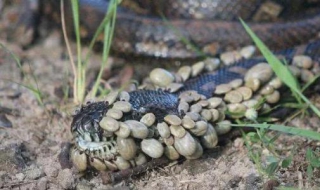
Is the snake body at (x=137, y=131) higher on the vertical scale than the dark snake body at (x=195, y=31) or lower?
lower

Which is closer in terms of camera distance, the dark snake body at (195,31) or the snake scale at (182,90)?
the snake scale at (182,90)

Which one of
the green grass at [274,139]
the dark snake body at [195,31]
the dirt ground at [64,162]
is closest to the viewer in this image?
the green grass at [274,139]

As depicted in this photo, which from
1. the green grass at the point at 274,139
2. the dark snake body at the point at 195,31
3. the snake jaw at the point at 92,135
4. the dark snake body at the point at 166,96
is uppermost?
the dark snake body at the point at 195,31

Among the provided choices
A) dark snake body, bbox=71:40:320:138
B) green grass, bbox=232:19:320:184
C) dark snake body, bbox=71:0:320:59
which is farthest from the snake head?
dark snake body, bbox=71:0:320:59

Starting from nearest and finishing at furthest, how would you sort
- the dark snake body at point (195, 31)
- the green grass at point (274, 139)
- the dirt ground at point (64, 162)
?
the green grass at point (274, 139) → the dirt ground at point (64, 162) → the dark snake body at point (195, 31)

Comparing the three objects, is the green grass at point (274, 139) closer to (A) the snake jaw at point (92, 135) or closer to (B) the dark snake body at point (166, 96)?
(B) the dark snake body at point (166, 96)

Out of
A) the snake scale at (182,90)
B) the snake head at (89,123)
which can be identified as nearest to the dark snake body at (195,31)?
the snake scale at (182,90)

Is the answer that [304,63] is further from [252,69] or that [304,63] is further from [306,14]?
[306,14]

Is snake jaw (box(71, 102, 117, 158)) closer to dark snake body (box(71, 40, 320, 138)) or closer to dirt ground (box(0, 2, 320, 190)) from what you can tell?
dark snake body (box(71, 40, 320, 138))
